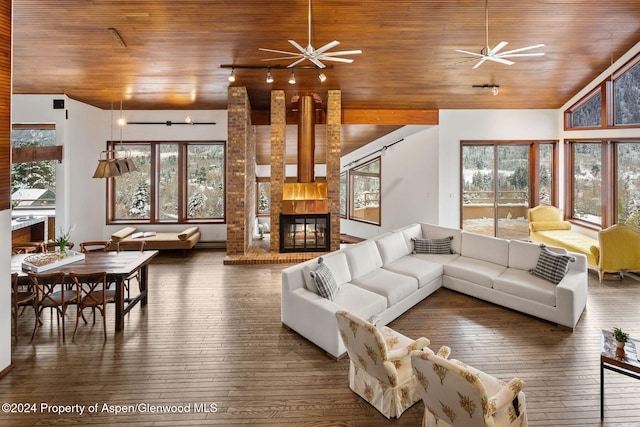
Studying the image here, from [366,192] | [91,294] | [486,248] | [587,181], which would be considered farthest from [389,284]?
[587,181]

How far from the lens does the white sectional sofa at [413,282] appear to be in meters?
4.02

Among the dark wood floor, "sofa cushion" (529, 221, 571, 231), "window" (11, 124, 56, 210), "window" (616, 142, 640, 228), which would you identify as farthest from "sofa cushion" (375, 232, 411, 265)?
"window" (11, 124, 56, 210)

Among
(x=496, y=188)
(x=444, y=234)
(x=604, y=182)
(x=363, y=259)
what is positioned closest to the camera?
(x=363, y=259)

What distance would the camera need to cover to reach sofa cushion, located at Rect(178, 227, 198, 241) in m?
7.91

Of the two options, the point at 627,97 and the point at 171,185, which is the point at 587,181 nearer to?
the point at 627,97

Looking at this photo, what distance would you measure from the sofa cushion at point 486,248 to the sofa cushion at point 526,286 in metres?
0.38

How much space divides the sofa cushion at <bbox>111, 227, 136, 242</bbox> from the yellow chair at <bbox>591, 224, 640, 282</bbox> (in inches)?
369

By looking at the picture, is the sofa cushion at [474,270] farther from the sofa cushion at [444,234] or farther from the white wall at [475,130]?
the white wall at [475,130]

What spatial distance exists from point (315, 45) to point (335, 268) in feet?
12.6

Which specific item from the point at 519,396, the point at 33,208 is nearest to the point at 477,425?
the point at 519,396

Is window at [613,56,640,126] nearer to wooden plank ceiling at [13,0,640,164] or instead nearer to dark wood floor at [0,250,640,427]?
wooden plank ceiling at [13,0,640,164]

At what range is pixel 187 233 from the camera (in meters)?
8.07

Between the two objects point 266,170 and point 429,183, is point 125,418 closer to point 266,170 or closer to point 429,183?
point 429,183

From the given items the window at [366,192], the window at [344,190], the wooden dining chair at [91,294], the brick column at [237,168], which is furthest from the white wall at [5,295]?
the window at [344,190]
